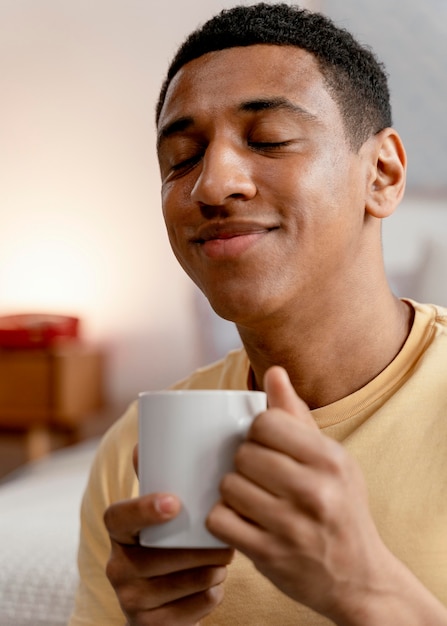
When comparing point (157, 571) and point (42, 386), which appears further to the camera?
point (42, 386)

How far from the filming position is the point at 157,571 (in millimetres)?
670

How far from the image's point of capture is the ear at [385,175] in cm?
99

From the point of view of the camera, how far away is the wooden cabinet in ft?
10.3

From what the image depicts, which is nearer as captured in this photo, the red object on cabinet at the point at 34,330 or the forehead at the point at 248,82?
the forehead at the point at 248,82

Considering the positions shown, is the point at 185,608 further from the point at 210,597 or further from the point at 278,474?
the point at 278,474

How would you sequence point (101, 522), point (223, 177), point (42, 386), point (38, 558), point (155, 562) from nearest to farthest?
1. point (155, 562)
2. point (223, 177)
3. point (101, 522)
4. point (38, 558)
5. point (42, 386)

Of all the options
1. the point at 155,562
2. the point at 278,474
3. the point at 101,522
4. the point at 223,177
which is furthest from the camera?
the point at 101,522

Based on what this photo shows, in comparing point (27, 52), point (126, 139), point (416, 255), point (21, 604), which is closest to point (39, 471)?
point (21, 604)

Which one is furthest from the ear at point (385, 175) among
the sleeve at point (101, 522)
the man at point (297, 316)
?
the sleeve at point (101, 522)

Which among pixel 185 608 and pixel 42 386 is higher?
pixel 185 608

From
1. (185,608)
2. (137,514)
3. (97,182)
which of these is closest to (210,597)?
(185,608)

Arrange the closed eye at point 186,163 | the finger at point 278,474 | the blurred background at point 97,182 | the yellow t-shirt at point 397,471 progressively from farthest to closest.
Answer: the blurred background at point 97,182, the closed eye at point 186,163, the yellow t-shirt at point 397,471, the finger at point 278,474

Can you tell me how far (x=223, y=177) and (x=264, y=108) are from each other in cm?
11

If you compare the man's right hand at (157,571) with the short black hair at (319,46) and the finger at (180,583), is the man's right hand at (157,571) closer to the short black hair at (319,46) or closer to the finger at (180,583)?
the finger at (180,583)
